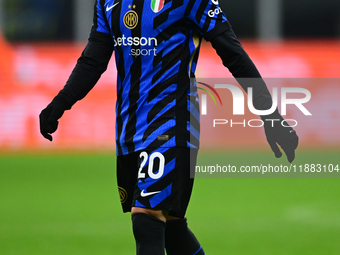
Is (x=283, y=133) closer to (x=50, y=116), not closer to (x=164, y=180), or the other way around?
(x=164, y=180)

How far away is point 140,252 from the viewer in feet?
4.73

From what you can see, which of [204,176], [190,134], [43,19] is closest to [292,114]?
[204,176]

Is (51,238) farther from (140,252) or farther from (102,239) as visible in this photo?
(140,252)

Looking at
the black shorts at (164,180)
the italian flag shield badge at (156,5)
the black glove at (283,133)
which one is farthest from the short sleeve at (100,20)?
the black glove at (283,133)

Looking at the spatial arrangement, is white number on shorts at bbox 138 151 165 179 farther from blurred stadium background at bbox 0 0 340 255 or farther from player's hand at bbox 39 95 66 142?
blurred stadium background at bbox 0 0 340 255

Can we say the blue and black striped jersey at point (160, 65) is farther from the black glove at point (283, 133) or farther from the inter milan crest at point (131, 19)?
the black glove at point (283, 133)

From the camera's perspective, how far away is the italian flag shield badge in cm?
157

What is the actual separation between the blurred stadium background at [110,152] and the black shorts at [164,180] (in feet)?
3.63

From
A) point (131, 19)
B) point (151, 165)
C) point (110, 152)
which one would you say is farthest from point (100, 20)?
point (110, 152)

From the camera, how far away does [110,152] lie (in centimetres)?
680

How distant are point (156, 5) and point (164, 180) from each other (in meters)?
0.62

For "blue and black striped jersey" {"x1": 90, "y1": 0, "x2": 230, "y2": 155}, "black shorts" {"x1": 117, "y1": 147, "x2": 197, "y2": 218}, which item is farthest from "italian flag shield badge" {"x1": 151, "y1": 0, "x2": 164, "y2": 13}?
"black shorts" {"x1": 117, "y1": 147, "x2": 197, "y2": 218}

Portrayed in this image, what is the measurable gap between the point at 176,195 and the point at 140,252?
0.22m

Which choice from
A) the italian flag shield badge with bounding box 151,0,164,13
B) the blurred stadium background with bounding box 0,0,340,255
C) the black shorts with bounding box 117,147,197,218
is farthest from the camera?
the blurred stadium background with bounding box 0,0,340,255
